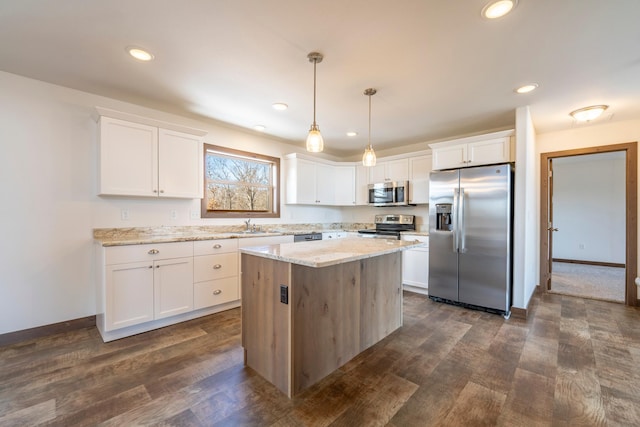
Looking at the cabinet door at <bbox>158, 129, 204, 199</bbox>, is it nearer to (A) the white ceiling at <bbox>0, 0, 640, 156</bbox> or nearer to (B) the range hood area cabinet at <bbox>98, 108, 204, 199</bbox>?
(B) the range hood area cabinet at <bbox>98, 108, 204, 199</bbox>

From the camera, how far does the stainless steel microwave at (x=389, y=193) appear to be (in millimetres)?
4484

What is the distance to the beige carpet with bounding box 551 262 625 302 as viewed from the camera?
4.02 metres

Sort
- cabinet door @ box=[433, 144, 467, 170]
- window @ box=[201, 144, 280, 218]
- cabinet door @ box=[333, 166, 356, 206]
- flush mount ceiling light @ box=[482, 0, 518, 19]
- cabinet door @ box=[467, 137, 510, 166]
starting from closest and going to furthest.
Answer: flush mount ceiling light @ box=[482, 0, 518, 19], cabinet door @ box=[467, 137, 510, 166], cabinet door @ box=[433, 144, 467, 170], window @ box=[201, 144, 280, 218], cabinet door @ box=[333, 166, 356, 206]

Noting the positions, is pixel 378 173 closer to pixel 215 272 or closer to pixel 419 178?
pixel 419 178

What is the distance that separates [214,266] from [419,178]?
3.31m

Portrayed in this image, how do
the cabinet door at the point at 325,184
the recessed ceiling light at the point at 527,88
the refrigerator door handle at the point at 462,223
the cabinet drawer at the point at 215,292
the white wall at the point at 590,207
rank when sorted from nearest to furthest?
1. the recessed ceiling light at the point at 527,88
2. the cabinet drawer at the point at 215,292
3. the refrigerator door handle at the point at 462,223
4. the cabinet door at the point at 325,184
5. the white wall at the point at 590,207

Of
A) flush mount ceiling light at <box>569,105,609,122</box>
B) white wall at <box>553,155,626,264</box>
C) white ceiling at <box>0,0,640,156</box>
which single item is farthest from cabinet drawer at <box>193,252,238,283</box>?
white wall at <box>553,155,626,264</box>

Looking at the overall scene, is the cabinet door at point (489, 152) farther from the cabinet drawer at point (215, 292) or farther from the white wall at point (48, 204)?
the white wall at point (48, 204)

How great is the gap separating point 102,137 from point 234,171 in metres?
1.68

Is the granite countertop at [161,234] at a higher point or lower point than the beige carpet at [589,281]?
higher

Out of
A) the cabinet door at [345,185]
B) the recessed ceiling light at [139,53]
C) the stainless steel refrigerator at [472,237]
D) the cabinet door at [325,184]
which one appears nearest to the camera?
the recessed ceiling light at [139,53]

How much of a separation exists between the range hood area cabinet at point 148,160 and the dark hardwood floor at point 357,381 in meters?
1.51

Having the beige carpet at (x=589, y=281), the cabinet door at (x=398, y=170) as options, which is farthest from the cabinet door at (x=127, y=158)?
the beige carpet at (x=589, y=281)

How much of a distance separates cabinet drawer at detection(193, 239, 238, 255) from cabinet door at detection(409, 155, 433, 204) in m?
2.88
